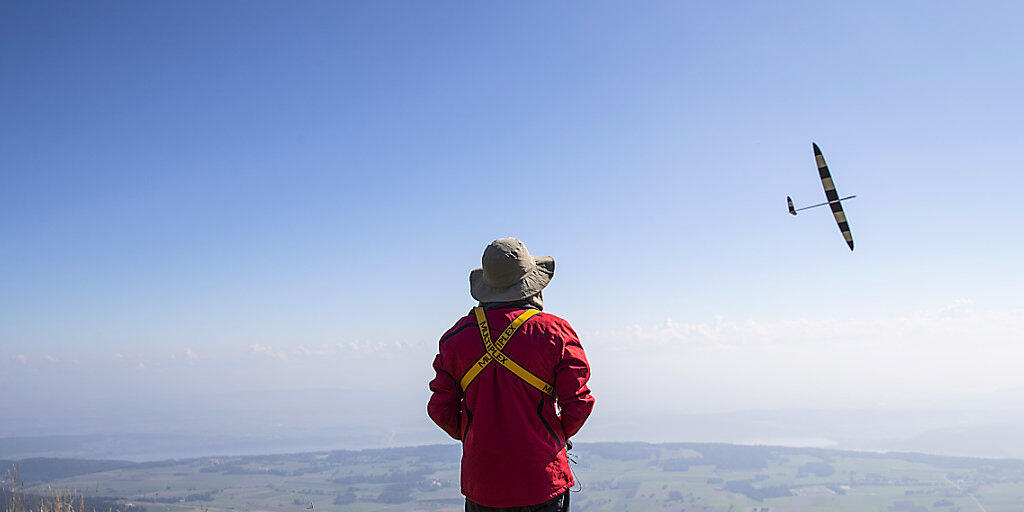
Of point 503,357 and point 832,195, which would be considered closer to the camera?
point 503,357

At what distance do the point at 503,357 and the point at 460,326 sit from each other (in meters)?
0.34

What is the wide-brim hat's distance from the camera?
3.09 meters

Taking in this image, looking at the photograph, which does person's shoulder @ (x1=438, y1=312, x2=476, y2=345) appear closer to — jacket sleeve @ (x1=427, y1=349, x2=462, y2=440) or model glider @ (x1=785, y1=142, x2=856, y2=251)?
jacket sleeve @ (x1=427, y1=349, x2=462, y2=440)

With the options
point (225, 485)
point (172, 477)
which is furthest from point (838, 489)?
point (172, 477)

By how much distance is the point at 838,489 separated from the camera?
4569 inches

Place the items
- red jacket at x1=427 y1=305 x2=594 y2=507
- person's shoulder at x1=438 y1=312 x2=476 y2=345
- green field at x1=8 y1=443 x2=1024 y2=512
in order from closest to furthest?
red jacket at x1=427 y1=305 x2=594 y2=507, person's shoulder at x1=438 y1=312 x2=476 y2=345, green field at x1=8 y1=443 x2=1024 y2=512

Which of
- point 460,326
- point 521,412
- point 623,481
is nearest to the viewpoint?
point 521,412

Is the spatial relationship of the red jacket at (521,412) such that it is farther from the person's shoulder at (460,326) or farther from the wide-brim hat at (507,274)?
the wide-brim hat at (507,274)

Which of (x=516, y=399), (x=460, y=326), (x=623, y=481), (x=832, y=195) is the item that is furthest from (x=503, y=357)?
(x=623, y=481)

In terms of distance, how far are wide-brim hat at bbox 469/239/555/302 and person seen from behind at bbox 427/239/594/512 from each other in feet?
0.04

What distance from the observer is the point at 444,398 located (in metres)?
3.14

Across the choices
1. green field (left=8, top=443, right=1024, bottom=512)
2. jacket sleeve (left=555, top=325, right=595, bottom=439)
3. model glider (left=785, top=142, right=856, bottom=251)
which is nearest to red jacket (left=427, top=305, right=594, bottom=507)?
jacket sleeve (left=555, top=325, right=595, bottom=439)

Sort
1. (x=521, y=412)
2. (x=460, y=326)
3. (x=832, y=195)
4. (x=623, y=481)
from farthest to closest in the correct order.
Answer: (x=623, y=481)
(x=832, y=195)
(x=460, y=326)
(x=521, y=412)

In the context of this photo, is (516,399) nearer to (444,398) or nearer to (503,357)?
(503,357)
